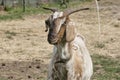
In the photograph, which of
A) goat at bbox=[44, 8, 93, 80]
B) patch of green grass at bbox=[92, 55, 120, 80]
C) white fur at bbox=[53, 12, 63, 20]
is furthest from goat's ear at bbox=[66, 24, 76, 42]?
patch of green grass at bbox=[92, 55, 120, 80]

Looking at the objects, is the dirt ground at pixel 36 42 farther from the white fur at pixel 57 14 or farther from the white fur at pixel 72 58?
the white fur at pixel 57 14

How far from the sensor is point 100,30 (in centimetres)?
1299

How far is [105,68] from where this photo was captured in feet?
28.6

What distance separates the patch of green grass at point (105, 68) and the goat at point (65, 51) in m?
3.71

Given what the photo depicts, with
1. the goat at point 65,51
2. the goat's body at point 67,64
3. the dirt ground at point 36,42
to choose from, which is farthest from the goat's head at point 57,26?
the dirt ground at point 36,42

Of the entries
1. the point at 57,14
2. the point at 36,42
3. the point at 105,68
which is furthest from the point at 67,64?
the point at 36,42

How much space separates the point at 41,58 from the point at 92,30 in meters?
3.88

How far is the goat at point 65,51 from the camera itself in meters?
3.74

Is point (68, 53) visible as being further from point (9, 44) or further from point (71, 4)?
point (71, 4)

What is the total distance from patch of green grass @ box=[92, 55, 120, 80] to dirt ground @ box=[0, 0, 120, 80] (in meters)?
0.48

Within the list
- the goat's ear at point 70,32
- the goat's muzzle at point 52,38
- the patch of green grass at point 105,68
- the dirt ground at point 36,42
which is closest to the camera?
the goat's muzzle at point 52,38

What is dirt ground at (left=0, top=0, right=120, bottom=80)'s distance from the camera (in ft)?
28.4

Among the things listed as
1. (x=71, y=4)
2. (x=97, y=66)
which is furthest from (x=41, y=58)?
(x=71, y=4)

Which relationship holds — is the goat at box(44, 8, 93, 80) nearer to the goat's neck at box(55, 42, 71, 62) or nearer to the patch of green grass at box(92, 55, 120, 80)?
the goat's neck at box(55, 42, 71, 62)
